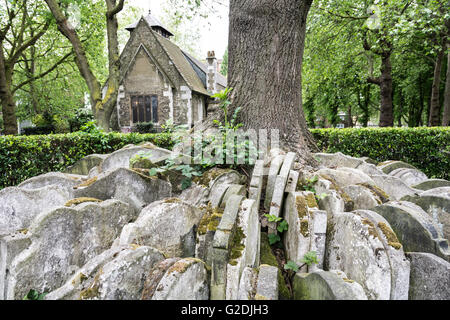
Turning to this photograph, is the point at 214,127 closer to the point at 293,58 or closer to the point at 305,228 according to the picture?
the point at 293,58

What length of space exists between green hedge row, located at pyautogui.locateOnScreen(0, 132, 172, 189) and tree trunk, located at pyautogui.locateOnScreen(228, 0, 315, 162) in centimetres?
396

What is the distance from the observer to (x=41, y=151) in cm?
595

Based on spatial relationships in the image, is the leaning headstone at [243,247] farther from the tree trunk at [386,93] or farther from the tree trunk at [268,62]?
the tree trunk at [386,93]

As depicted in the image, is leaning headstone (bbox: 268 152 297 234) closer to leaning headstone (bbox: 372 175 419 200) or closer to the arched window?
leaning headstone (bbox: 372 175 419 200)

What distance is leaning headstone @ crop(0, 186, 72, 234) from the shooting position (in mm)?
2826

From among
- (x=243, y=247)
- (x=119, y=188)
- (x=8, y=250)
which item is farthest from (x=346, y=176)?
(x=8, y=250)

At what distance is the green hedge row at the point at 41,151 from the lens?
5777 millimetres

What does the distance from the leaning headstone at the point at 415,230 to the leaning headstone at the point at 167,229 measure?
171cm

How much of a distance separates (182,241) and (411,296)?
1.83m

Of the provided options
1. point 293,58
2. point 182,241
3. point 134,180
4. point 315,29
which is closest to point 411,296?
point 182,241

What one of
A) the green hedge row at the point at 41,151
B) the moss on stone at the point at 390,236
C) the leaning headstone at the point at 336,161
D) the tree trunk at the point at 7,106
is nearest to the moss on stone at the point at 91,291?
the moss on stone at the point at 390,236

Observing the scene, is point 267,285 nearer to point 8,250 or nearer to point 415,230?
point 415,230

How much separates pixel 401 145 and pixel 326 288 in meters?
7.01

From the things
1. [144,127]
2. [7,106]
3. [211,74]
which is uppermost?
[211,74]
